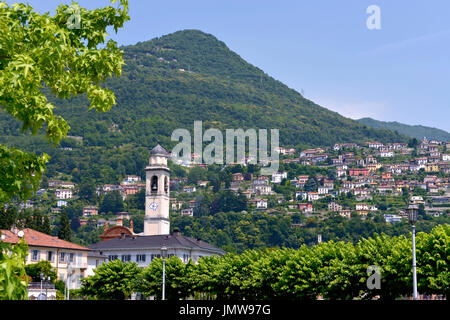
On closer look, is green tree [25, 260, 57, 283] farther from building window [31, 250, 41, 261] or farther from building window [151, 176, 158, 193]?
building window [151, 176, 158, 193]

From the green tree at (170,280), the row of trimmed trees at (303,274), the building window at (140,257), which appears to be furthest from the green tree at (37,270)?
the building window at (140,257)

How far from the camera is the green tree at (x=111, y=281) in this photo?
79.5m

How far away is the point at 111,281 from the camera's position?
262 ft

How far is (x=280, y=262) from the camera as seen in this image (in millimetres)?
61906

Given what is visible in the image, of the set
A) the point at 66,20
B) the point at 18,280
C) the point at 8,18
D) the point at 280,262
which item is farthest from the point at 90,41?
the point at 280,262

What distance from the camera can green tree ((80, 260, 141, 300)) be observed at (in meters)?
79.5

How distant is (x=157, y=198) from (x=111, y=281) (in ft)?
173

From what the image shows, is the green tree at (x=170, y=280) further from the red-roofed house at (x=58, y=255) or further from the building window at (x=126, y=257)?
the building window at (x=126, y=257)

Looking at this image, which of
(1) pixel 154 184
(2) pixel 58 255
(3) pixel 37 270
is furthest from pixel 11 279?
(1) pixel 154 184

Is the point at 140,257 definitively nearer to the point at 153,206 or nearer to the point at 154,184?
the point at 153,206

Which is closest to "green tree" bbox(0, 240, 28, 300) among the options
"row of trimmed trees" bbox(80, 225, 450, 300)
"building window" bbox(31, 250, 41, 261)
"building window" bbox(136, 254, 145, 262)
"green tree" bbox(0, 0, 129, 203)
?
"green tree" bbox(0, 0, 129, 203)
